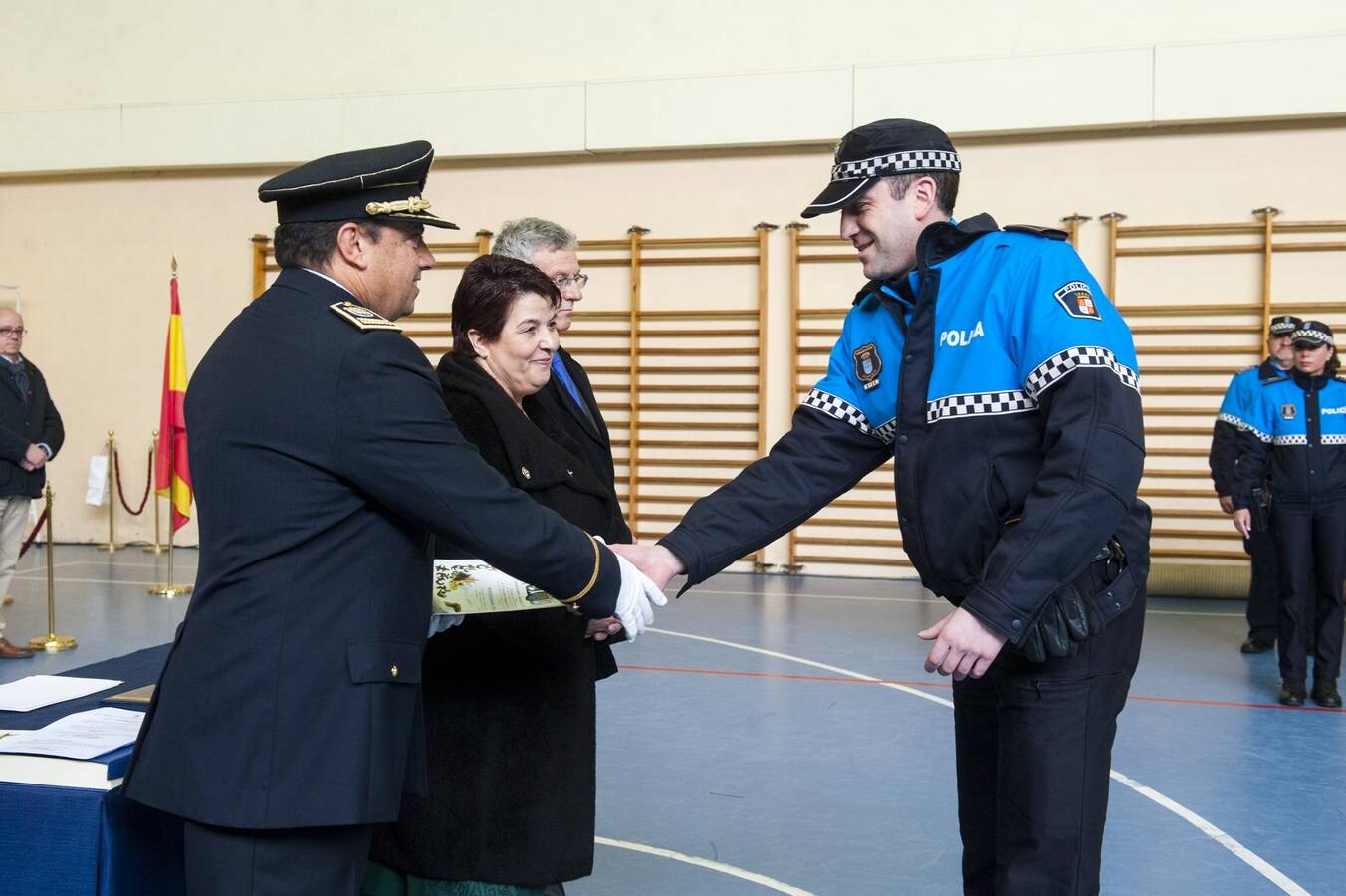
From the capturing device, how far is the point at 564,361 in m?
3.04

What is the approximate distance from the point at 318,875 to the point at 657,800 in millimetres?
2538

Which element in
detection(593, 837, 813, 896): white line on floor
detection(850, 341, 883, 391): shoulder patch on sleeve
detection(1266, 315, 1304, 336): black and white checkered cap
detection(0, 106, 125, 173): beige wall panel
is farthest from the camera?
detection(0, 106, 125, 173): beige wall panel

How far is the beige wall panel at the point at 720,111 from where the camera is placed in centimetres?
907

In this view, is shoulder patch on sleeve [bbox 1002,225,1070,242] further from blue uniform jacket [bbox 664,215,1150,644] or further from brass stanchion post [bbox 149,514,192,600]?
brass stanchion post [bbox 149,514,192,600]

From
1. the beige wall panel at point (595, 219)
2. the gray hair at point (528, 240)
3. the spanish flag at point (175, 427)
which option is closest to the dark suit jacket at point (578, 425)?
the gray hair at point (528, 240)

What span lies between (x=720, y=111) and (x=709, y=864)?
271 inches

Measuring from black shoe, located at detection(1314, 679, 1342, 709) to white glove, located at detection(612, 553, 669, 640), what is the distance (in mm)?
4654

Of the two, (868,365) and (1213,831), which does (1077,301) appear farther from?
(1213,831)

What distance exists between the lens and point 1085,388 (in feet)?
6.42

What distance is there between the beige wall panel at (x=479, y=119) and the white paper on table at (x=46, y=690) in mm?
7601

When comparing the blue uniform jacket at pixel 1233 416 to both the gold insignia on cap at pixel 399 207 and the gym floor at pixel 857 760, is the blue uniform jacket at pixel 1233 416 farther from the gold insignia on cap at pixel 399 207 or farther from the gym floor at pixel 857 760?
the gold insignia on cap at pixel 399 207

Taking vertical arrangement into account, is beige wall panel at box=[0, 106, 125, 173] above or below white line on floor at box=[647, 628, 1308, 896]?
above

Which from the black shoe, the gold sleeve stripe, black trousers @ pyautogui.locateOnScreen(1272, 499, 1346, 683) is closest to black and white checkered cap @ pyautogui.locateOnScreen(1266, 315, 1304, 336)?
black trousers @ pyautogui.locateOnScreen(1272, 499, 1346, 683)

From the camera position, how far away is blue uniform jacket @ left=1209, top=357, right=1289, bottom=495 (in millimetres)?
6238
